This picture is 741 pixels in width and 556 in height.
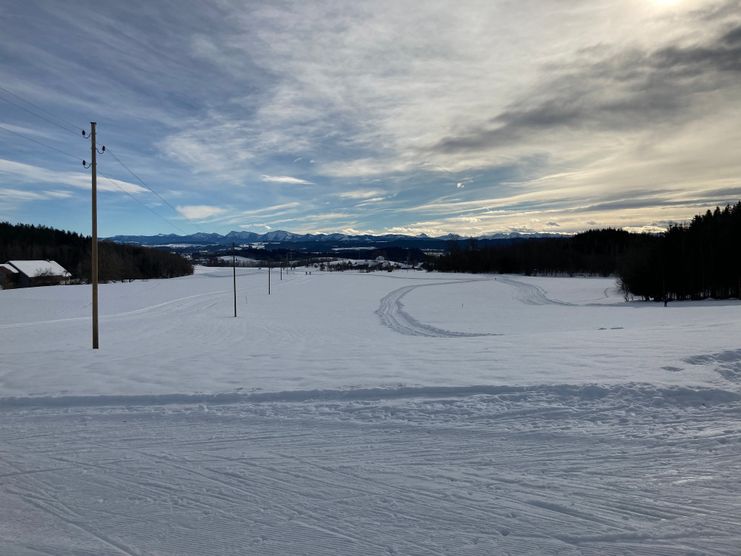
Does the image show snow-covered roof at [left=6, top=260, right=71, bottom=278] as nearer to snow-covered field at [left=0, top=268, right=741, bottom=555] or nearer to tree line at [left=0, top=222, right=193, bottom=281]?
tree line at [left=0, top=222, right=193, bottom=281]

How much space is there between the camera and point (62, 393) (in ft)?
26.1

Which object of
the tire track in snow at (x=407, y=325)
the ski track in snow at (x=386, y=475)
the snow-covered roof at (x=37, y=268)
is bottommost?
the tire track in snow at (x=407, y=325)

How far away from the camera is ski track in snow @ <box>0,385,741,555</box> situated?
12.1 ft

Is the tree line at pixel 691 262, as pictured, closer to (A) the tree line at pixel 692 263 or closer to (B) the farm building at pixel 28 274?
(A) the tree line at pixel 692 263

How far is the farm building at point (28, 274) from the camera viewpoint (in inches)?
3194

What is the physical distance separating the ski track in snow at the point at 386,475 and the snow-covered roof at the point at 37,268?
3835 inches

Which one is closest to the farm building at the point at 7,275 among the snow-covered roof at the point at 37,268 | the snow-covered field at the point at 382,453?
the snow-covered roof at the point at 37,268

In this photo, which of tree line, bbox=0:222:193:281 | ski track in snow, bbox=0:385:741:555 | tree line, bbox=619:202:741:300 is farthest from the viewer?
tree line, bbox=0:222:193:281

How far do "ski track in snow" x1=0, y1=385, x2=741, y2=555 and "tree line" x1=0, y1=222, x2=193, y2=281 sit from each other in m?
98.8

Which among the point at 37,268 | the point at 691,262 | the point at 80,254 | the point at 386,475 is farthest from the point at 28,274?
the point at 691,262

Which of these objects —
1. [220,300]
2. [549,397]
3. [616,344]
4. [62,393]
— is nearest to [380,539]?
[549,397]

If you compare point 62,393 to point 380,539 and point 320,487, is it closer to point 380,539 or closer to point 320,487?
point 320,487

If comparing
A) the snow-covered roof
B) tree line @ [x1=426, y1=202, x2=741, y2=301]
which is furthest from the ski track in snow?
the snow-covered roof

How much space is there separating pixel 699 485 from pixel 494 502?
213 centimetres
